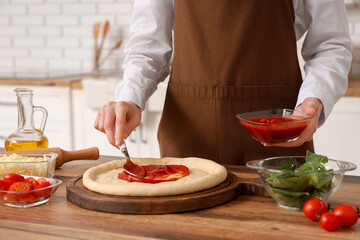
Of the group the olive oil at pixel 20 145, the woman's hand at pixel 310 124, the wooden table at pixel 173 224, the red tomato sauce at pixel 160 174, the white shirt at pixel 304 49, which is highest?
the white shirt at pixel 304 49

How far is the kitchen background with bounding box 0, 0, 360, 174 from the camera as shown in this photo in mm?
2736

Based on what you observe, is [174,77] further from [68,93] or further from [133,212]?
[68,93]

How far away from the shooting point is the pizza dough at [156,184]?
1154 mm

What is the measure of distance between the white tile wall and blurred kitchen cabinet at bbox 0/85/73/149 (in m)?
0.66

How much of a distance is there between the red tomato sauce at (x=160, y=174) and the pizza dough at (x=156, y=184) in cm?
2

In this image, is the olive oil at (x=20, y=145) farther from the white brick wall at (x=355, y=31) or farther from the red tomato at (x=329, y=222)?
the white brick wall at (x=355, y=31)

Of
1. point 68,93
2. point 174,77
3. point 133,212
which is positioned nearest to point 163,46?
point 174,77

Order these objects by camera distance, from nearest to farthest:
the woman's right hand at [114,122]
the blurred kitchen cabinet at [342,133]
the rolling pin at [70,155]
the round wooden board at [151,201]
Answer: the round wooden board at [151,201] → the woman's right hand at [114,122] → the rolling pin at [70,155] → the blurred kitchen cabinet at [342,133]

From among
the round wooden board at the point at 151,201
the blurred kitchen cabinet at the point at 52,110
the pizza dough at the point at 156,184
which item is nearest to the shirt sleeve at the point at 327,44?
the pizza dough at the point at 156,184

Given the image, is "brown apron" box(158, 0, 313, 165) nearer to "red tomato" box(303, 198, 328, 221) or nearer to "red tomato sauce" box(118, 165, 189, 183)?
"red tomato sauce" box(118, 165, 189, 183)

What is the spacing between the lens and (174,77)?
1.77m

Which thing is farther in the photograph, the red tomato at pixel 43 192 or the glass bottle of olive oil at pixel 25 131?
the glass bottle of olive oil at pixel 25 131

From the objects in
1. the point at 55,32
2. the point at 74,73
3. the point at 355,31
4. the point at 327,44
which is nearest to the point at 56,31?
the point at 55,32

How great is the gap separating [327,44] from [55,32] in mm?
2693
